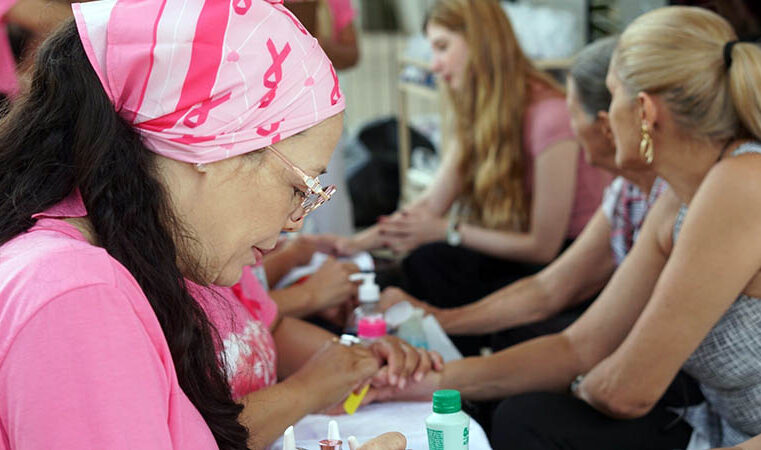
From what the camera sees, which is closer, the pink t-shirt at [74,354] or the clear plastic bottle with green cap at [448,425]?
the pink t-shirt at [74,354]

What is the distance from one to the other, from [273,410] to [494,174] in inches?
71.4

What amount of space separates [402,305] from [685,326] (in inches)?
31.3

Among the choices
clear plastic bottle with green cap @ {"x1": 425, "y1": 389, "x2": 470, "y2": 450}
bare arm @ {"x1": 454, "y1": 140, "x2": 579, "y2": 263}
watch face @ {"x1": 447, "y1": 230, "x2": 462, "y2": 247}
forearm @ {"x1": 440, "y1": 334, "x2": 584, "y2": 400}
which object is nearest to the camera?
clear plastic bottle with green cap @ {"x1": 425, "y1": 389, "x2": 470, "y2": 450}

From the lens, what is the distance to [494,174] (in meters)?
3.22

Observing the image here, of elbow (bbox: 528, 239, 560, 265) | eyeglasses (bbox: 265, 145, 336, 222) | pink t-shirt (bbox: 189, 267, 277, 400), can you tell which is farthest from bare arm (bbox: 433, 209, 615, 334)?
eyeglasses (bbox: 265, 145, 336, 222)

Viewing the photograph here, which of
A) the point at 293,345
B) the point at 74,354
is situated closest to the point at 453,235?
the point at 293,345

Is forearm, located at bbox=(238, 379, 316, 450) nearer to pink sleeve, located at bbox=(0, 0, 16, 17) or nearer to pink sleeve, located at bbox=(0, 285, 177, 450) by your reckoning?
pink sleeve, located at bbox=(0, 285, 177, 450)

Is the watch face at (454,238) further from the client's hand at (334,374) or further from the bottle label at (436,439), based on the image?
the bottle label at (436,439)

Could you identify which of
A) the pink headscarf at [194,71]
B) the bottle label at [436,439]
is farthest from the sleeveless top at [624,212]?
the pink headscarf at [194,71]

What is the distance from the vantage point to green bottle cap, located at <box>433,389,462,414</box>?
138cm

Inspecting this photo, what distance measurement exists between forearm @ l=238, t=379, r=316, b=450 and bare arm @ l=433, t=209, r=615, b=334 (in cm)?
93

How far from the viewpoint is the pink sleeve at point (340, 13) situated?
156 inches

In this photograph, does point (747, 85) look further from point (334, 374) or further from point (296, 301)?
point (296, 301)

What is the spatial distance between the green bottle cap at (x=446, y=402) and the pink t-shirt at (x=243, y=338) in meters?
0.36
